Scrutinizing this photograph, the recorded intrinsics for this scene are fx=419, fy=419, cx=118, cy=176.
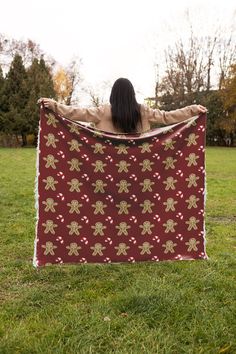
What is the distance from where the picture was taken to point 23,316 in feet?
12.9

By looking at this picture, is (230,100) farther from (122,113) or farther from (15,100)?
(122,113)

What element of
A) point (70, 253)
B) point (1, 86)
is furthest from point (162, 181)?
point (1, 86)

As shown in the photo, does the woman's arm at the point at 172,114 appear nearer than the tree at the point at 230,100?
Yes

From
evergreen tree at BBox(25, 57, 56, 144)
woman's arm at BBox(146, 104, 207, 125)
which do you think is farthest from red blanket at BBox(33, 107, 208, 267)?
evergreen tree at BBox(25, 57, 56, 144)

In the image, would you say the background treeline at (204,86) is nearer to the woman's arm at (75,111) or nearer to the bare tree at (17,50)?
the bare tree at (17,50)

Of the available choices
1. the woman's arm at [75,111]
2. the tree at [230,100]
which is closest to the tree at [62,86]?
the tree at [230,100]

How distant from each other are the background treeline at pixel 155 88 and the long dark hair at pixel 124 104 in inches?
1373

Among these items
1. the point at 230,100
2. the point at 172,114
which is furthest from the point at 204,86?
the point at 172,114

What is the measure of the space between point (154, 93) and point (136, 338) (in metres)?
48.5

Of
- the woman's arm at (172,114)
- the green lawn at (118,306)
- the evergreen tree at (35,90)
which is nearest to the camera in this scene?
the green lawn at (118,306)

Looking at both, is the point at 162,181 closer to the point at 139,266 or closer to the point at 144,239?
the point at 144,239

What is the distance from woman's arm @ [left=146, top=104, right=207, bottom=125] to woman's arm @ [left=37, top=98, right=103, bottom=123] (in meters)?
0.60

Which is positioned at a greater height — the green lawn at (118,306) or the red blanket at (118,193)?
the red blanket at (118,193)

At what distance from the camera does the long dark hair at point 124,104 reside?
4750mm
